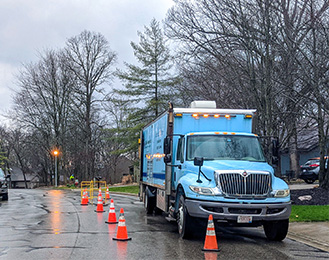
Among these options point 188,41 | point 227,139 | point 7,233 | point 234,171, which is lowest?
point 7,233

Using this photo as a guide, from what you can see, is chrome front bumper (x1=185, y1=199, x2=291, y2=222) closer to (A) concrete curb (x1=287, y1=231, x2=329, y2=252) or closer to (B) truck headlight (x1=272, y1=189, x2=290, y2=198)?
(B) truck headlight (x1=272, y1=189, x2=290, y2=198)

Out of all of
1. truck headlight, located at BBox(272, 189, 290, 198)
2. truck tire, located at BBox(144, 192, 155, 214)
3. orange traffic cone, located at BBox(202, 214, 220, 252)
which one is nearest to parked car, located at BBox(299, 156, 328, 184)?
truck tire, located at BBox(144, 192, 155, 214)

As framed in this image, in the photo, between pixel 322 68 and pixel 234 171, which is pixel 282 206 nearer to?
pixel 234 171

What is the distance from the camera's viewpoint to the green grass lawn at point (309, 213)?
12.6 meters

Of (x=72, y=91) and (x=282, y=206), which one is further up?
(x=72, y=91)

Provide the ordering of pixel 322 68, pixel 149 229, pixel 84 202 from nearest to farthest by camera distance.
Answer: pixel 149 229 → pixel 322 68 → pixel 84 202

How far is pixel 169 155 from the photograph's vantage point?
451 inches

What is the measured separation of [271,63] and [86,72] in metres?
36.0

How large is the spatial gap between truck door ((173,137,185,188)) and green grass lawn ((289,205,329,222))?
376 centimetres

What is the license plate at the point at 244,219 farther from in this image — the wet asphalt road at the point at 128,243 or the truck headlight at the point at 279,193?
the truck headlight at the point at 279,193

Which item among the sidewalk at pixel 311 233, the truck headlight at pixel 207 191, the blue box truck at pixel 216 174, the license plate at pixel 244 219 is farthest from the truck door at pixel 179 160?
the sidewalk at pixel 311 233

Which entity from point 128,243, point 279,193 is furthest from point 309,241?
point 128,243

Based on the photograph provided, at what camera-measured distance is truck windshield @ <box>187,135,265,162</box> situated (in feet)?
35.2

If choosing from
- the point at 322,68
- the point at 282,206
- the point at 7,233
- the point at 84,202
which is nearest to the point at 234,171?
the point at 282,206
